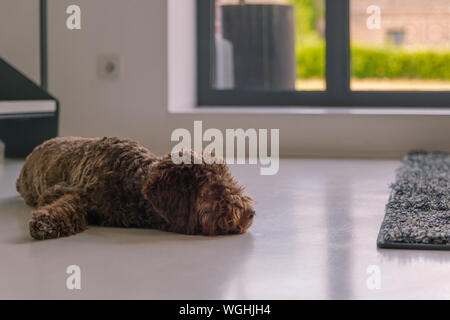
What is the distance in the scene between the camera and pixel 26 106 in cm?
246

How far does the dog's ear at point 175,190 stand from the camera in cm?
139

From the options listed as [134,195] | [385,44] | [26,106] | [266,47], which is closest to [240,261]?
[134,195]

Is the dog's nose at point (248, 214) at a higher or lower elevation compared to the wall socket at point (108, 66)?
lower

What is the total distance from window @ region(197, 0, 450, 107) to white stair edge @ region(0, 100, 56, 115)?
94cm

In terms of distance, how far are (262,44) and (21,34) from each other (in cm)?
120

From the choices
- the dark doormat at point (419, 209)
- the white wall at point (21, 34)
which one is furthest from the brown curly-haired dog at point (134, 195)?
the white wall at point (21, 34)

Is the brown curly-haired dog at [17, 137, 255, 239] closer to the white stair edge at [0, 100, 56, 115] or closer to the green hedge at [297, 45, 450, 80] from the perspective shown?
the white stair edge at [0, 100, 56, 115]

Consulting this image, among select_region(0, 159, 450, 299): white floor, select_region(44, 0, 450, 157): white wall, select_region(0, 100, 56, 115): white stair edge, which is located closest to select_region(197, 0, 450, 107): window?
select_region(44, 0, 450, 157): white wall

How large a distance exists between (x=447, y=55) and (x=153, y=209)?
8.03 ft

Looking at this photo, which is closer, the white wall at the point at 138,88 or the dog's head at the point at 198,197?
the dog's head at the point at 198,197

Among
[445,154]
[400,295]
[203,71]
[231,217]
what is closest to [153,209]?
[231,217]

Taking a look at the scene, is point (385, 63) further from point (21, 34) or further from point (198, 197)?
point (198, 197)

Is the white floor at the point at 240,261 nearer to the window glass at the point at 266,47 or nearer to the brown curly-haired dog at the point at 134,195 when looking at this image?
the brown curly-haired dog at the point at 134,195

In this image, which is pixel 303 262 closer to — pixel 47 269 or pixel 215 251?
pixel 215 251
